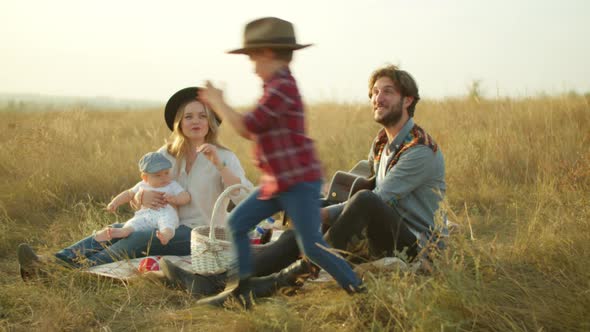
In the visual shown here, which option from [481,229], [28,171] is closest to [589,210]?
[481,229]

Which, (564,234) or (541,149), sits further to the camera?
(541,149)

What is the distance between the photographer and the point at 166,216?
4.61 meters

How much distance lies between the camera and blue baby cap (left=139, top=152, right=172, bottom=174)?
4617 millimetres

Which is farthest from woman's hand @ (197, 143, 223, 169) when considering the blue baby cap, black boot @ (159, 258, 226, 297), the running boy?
the running boy

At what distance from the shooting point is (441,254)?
338 cm

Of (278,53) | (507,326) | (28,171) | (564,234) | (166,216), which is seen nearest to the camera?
(507,326)

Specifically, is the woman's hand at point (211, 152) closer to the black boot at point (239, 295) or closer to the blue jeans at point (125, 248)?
the blue jeans at point (125, 248)

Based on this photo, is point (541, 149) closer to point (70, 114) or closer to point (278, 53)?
point (278, 53)

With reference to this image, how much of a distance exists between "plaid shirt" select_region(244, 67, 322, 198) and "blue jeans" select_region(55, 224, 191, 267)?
1734 mm

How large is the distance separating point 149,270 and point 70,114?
5.52 meters

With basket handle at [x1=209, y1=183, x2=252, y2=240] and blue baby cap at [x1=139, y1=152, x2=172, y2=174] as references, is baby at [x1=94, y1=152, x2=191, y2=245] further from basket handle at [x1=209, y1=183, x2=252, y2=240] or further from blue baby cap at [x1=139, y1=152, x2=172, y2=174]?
basket handle at [x1=209, y1=183, x2=252, y2=240]

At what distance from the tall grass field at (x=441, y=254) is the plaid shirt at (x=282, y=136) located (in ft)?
2.09

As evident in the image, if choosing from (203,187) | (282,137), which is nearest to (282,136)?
(282,137)

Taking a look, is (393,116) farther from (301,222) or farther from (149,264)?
(149,264)
